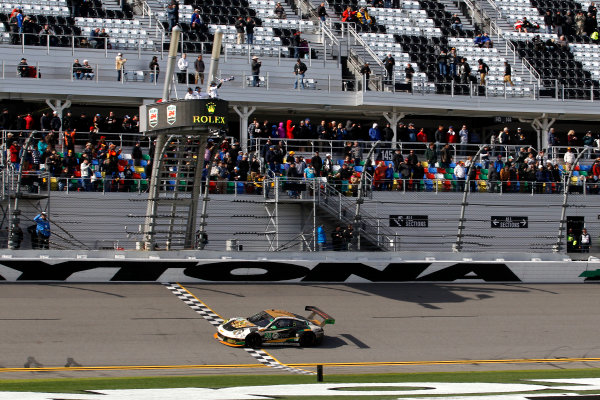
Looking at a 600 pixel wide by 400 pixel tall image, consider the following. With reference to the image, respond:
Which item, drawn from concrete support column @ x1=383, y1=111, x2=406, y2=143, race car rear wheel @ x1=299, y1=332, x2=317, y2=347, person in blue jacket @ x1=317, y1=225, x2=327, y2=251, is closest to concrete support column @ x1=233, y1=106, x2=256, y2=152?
concrete support column @ x1=383, y1=111, x2=406, y2=143

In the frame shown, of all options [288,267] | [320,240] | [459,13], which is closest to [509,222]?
[320,240]

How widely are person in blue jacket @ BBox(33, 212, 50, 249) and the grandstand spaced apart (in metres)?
1.10

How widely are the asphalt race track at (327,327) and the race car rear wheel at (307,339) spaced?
0.16 metres

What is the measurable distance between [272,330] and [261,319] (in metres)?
0.31

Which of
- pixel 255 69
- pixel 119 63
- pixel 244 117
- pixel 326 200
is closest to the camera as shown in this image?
pixel 326 200

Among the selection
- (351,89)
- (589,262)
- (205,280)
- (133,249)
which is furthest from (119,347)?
Answer: (351,89)

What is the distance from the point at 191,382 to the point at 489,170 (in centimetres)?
1749

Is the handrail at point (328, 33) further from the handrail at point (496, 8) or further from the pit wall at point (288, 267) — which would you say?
the pit wall at point (288, 267)

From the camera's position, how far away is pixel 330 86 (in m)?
34.2

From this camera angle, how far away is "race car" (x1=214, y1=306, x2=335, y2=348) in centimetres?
1819

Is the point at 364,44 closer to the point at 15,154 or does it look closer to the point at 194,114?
the point at 15,154

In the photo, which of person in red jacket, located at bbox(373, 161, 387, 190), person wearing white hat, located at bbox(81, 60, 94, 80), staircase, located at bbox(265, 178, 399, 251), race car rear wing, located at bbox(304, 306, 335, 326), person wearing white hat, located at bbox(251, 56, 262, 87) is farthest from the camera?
person wearing white hat, located at bbox(251, 56, 262, 87)

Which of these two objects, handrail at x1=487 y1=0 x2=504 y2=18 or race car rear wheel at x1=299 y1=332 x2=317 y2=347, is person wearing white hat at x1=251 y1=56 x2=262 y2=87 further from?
race car rear wheel at x1=299 y1=332 x2=317 y2=347

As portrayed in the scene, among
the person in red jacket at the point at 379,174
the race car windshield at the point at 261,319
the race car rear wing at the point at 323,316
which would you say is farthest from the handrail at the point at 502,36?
the race car windshield at the point at 261,319
